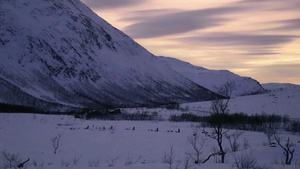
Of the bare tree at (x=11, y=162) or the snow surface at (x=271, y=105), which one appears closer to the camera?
the bare tree at (x=11, y=162)

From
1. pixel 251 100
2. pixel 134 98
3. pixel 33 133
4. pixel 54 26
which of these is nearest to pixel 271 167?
pixel 33 133

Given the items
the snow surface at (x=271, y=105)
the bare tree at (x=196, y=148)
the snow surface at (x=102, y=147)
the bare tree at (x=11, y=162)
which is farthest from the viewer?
the snow surface at (x=271, y=105)

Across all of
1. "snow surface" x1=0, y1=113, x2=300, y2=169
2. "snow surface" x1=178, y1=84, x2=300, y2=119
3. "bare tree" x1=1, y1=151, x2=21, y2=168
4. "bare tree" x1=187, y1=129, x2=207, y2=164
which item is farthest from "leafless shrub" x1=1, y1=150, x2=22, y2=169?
"snow surface" x1=178, y1=84, x2=300, y2=119

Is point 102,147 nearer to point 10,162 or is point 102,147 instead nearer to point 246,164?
point 10,162

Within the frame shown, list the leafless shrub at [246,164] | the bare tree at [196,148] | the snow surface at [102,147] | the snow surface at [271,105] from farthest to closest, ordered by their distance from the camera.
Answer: the snow surface at [271,105] < the snow surface at [102,147] < the bare tree at [196,148] < the leafless shrub at [246,164]

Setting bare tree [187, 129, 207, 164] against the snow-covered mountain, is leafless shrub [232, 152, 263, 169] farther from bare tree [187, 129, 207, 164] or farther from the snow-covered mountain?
the snow-covered mountain

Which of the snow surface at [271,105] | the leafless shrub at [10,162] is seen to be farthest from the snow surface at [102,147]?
the snow surface at [271,105]

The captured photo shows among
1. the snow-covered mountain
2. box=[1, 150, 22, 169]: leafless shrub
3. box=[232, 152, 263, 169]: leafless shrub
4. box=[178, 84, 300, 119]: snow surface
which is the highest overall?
the snow-covered mountain

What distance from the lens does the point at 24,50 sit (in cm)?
16238

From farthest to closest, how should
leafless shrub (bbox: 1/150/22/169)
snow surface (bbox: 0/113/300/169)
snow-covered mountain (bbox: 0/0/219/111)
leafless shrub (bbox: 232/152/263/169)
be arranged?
1. snow-covered mountain (bbox: 0/0/219/111)
2. snow surface (bbox: 0/113/300/169)
3. leafless shrub (bbox: 1/150/22/169)
4. leafless shrub (bbox: 232/152/263/169)

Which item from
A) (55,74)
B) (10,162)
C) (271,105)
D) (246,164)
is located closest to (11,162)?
(10,162)

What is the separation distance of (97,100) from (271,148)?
123m

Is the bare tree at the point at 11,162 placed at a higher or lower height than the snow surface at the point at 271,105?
lower

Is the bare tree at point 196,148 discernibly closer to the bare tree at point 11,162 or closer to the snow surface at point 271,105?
the bare tree at point 11,162
